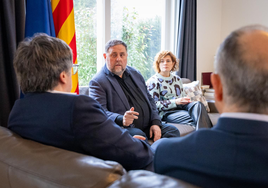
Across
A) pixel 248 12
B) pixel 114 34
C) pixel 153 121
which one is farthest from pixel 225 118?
pixel 248 12

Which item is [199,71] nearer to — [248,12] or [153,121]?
[248,12]

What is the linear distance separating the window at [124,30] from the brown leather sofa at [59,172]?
234cm

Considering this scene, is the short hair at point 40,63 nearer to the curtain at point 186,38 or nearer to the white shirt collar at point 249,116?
the white shirt collar at point 249,116

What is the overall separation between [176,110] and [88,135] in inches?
81.3

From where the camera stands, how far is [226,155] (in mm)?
647

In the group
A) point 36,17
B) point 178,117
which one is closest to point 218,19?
point 178,117

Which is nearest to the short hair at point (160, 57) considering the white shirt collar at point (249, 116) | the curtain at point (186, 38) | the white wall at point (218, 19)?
the curtain at point (186, 38)

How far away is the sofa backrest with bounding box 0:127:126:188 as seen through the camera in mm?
726

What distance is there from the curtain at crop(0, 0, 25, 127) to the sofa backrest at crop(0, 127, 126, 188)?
1067 millimetres

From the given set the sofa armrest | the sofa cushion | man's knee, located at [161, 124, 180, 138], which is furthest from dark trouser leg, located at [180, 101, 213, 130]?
the sofa armrest

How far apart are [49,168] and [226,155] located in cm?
55

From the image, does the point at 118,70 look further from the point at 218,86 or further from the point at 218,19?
the point at 218,19

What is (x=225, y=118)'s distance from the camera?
0.70 meters

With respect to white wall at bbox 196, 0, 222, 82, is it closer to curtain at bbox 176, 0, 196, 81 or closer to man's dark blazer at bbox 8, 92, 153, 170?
curtain at bbox 176, 0, 196, 81
